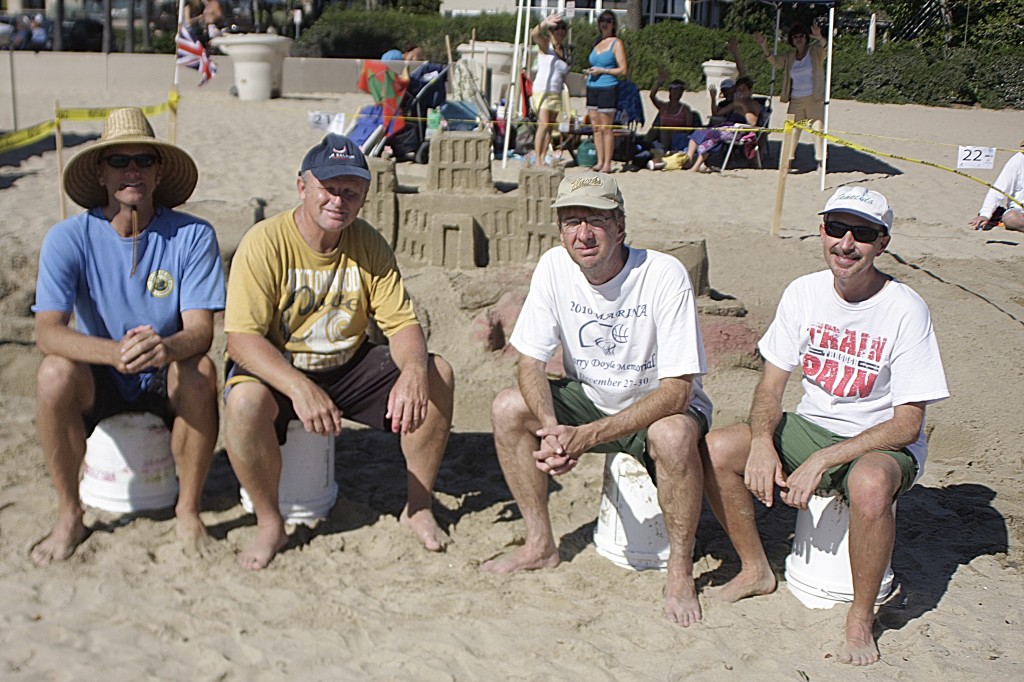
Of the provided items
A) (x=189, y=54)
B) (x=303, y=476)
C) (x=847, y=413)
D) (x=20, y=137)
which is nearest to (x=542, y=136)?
(x=189, y=54)

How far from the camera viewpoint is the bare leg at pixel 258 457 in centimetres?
352

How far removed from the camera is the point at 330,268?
148 inches

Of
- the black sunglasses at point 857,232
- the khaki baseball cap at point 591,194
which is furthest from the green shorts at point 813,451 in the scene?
the khaki baseball cap at point 591,194

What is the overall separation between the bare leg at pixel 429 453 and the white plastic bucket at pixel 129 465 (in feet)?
2.92

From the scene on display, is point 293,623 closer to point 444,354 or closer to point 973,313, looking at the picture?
point 444,354

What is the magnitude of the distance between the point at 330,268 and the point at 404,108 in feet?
27.3

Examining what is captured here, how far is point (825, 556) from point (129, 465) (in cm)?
246

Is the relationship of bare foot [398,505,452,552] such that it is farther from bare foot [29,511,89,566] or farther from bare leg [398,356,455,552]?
bare foot [29,511,89,566]

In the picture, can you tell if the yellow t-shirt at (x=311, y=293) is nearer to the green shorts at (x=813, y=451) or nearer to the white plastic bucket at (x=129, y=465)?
the white plastic bucket at (x=129, y=465)

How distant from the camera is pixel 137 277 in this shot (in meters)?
3.68

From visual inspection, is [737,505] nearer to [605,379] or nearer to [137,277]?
[605,379]

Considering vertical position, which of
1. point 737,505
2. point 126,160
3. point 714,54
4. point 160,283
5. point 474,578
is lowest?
point 474,578

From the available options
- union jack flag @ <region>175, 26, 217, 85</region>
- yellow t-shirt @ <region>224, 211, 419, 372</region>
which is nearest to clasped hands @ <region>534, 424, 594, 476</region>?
yellow t-shirt @ <region>224, 211, 419, 372</region>

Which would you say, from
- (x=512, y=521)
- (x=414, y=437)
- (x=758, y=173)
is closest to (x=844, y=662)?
(x=512, y=521)
